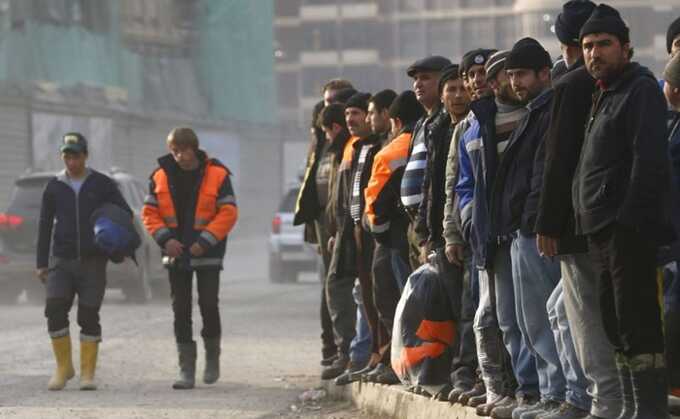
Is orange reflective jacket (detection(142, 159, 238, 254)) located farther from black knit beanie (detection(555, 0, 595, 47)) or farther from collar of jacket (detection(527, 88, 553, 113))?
black knit beanie (detection(555, 0, 595, 47))

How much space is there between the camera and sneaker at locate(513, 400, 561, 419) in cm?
782

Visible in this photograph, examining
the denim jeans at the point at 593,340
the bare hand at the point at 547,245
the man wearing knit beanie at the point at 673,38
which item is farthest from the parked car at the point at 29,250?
the denim jeans at the point at 593,340

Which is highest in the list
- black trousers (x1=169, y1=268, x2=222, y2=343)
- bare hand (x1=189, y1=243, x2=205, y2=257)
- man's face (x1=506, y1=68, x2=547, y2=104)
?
man's face (x1=506, y1=68, x2=547, y2=104)

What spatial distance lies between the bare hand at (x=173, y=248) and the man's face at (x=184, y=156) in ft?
1.83

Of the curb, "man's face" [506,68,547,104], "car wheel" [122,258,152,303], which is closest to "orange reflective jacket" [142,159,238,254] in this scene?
the curb

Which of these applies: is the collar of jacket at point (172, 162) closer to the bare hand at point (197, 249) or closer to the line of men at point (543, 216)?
the bare hand at point (197, 249)

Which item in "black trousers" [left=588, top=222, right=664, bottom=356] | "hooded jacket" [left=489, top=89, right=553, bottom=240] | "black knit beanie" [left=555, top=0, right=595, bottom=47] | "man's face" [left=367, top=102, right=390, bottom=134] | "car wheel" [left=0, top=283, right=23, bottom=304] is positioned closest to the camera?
"black trousers" [left=588, top=222, right=664, bottom=356]

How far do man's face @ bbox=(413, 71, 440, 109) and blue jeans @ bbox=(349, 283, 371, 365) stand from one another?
207 cm

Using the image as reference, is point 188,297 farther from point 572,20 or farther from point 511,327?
point 572,20

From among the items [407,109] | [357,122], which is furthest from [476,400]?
[357,122]

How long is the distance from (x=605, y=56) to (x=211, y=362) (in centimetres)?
684

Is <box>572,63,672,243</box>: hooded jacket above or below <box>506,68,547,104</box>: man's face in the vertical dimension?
below

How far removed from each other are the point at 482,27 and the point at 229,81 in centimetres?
3849

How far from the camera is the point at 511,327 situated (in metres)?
8.31
